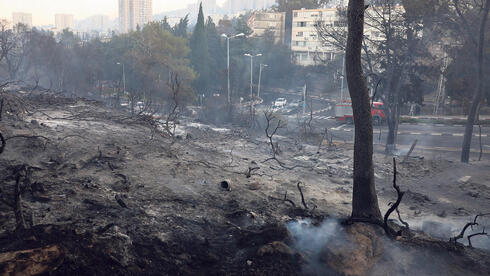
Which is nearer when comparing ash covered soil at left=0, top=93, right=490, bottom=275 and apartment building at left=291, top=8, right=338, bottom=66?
ash covered soil at left=0, top=93, right=490, bottom=275

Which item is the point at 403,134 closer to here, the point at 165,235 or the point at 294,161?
the point at 294,161

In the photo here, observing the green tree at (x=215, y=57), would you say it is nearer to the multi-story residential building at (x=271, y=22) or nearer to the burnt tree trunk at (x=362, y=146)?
the multi-story residential building at (x=271, y=22)

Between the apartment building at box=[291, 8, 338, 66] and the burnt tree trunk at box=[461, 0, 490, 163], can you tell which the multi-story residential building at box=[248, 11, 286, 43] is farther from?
the burnt tree trunk at box=[461, 0, 490, 163]

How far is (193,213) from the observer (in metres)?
7.80

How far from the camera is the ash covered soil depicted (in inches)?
210

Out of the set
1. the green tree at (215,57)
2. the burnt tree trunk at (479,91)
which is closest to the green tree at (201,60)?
the green tree at (215,57)

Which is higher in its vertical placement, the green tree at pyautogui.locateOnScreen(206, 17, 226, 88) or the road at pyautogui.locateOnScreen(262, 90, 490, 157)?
the green tree at pyautogui.locateOnScreen(206, 17, 226, 88)

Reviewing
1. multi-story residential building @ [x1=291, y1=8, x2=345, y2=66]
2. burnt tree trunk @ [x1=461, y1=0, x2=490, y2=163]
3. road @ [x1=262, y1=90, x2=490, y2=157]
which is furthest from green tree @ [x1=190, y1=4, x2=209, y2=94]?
burnt tree trunk @ [x1=461, y1=0, x2=490, y2=163]

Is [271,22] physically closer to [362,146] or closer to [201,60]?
[201,60]

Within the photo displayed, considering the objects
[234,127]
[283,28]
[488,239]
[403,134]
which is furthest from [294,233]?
[283,28]

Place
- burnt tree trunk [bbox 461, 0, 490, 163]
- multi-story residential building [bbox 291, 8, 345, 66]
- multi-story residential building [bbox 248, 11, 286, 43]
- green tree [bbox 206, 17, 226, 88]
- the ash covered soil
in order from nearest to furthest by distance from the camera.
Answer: the ash covered soil < burnt tree trunk [bbox 461, 0, 490, 163] < green tree [bbox 206, 17, 226, 88] < multi-story residential building [bbox 291, 8, 345, 66] < multi-story residential building [bbox 248, 11, 286, 43]

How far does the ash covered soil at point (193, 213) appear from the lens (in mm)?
5332

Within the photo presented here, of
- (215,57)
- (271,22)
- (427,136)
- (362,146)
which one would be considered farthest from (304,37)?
(362,146)

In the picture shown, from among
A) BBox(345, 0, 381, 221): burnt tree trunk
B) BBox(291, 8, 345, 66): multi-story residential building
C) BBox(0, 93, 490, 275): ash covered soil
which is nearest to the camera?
BBox(0, 93, 490, 275): ash covered soil
